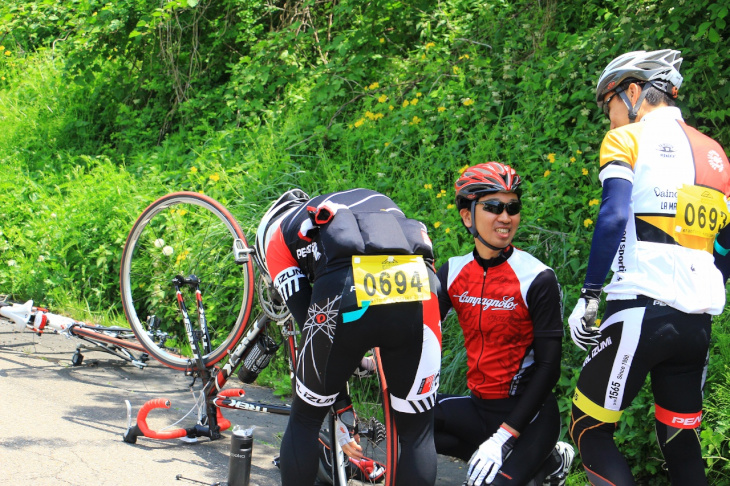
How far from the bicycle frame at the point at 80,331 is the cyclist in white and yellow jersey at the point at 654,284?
3.77 metres

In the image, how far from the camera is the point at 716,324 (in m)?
3.99

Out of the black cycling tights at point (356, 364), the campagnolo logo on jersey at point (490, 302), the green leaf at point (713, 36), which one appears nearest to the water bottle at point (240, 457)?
the black cycling tights at point (356, 364)

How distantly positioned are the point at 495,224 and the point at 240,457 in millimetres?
1783

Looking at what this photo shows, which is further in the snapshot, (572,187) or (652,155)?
(572,187)

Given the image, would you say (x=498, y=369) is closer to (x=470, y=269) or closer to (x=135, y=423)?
(x=470, y=269)

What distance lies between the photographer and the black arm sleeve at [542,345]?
3.35 metres

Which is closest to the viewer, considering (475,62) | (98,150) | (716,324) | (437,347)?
(437,347)

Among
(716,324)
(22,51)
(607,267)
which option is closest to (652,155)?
(607,267)

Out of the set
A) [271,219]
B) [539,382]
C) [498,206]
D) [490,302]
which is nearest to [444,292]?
[490,302]

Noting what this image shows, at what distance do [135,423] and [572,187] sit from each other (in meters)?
3.49

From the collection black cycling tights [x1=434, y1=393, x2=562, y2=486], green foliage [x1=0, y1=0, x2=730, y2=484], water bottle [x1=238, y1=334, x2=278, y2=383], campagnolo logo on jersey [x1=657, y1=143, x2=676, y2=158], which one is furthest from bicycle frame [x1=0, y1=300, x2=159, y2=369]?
campagnolo logo on jersey [x1=657, y1=143, x2=676, y2=158]

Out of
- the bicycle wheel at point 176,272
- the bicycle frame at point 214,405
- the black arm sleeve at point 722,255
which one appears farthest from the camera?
the bicycle wheel at point 176,272

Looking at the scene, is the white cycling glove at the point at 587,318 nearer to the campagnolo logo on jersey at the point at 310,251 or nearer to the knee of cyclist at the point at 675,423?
the knee of cyclist at the point at 675,423

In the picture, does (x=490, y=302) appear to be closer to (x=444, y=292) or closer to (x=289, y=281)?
(x=444, y=292)
